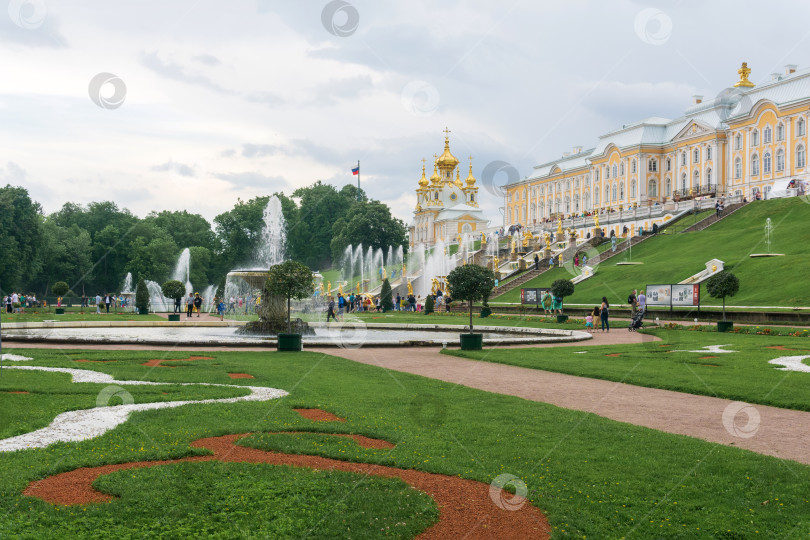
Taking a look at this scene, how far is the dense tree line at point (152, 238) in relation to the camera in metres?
63.4

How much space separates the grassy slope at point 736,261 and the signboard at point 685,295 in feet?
9.48

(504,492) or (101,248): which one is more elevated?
(101,248)

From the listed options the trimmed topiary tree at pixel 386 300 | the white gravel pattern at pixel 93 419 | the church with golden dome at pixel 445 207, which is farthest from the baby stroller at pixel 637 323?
the church with golden dome at pixel 445 207

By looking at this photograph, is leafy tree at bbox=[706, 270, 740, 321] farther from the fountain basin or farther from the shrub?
the shrub

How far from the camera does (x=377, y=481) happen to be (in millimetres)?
6469

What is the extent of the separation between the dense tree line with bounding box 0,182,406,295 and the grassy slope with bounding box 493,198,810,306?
135 feet

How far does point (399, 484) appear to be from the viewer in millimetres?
6406

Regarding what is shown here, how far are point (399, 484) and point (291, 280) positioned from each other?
14.6 metres

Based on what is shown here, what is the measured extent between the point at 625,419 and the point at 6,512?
286 inches

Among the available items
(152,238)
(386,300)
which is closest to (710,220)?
(386,300)

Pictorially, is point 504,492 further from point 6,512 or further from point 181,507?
point 6,512

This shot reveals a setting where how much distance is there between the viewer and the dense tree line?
6341 centimetres

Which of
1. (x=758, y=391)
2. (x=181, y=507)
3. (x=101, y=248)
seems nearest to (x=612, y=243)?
(x=758, y=391)

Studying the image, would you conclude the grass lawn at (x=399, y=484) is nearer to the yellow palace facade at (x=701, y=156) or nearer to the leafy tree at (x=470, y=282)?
the leafy tree at (x=470, y=282)
